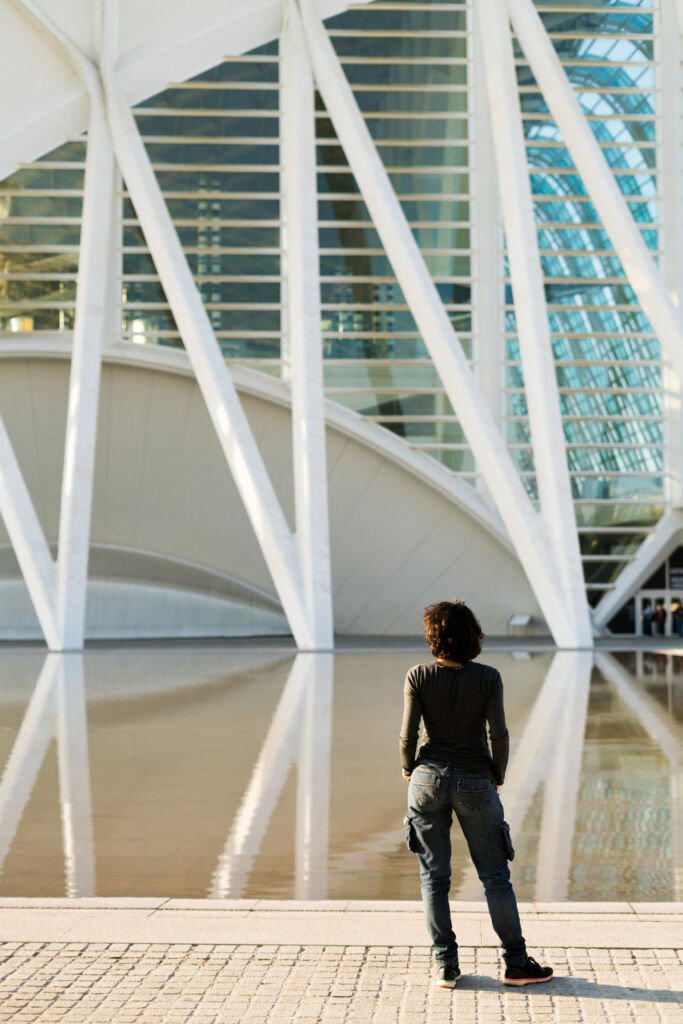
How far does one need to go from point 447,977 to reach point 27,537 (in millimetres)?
20464

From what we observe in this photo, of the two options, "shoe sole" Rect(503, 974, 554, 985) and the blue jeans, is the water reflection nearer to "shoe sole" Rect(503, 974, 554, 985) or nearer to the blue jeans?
the blue jeans

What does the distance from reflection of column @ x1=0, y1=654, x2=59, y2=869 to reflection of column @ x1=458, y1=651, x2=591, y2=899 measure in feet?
8.77

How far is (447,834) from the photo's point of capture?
445cm

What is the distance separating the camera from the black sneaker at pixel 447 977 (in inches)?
164

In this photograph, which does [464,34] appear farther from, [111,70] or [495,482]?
[495,482]

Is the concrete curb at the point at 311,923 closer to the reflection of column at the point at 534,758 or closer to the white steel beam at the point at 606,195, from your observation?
the reflection of column at the point at 534,758

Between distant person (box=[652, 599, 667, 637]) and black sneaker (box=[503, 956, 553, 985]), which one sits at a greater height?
distant person (box=[652, 599, 667, 637])

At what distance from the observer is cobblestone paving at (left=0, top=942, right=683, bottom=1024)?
12.8 feet

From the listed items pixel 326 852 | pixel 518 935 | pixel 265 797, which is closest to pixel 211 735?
pixel 265 797

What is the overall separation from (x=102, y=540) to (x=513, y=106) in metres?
14.3

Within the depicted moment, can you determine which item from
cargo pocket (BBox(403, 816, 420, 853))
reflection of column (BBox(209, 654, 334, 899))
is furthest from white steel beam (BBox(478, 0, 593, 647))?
cargo pocket (BBox(403, 816, 420, 853))

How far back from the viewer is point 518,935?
168 inches

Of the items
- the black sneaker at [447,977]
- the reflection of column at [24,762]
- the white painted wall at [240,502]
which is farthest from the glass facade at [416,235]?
the black sneaker at [447,977]

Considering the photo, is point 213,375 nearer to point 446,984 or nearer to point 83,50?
point 83,50
